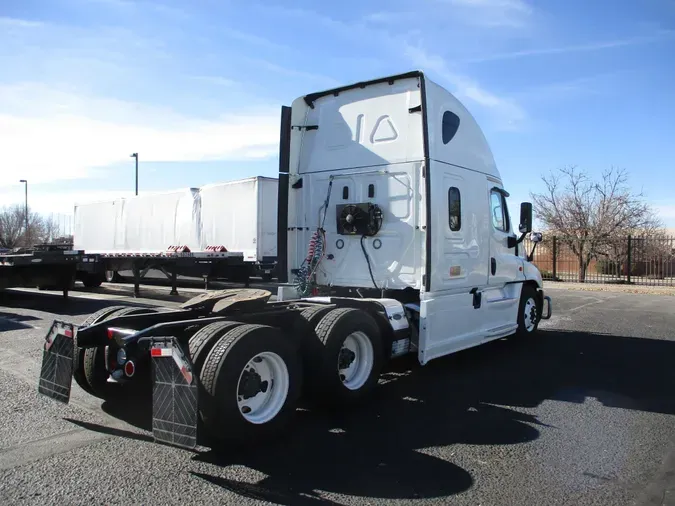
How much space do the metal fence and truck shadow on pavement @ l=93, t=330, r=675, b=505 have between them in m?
17.1

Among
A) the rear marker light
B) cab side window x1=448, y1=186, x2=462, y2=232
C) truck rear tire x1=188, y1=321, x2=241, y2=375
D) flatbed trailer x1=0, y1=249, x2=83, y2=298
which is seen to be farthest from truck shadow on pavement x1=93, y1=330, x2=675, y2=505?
flatbed trailer x1=0, y1=249, x2=83, y2=298

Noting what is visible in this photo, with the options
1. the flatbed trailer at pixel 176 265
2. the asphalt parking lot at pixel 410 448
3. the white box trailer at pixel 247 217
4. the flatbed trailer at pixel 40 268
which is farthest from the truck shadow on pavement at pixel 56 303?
A: the asphalt parking lot at pixel 410 448

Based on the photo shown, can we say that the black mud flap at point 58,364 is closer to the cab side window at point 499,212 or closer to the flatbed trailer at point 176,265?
the cab side window at point 499,212

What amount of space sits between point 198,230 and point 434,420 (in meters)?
15.8

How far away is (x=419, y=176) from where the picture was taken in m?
6.74

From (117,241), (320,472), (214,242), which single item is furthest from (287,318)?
(117,241)

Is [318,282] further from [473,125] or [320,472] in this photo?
[320,472]

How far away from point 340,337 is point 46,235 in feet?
192

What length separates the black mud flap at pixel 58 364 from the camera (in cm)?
476

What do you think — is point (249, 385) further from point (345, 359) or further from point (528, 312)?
Answer: point (528, 312)

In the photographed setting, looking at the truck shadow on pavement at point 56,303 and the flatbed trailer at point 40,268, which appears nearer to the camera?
the truck shadow on pavement at point 56,303

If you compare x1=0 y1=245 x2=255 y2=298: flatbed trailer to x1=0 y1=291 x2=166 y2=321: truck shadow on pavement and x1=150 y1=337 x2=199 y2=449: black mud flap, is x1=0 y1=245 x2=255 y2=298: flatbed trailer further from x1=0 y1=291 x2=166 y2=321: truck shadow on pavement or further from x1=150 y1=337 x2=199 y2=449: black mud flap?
x1=150 y1=337 x2=199 y2=449: black mud flap

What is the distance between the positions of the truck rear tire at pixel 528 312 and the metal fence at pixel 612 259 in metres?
14.8

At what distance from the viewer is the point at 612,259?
27234 mm
